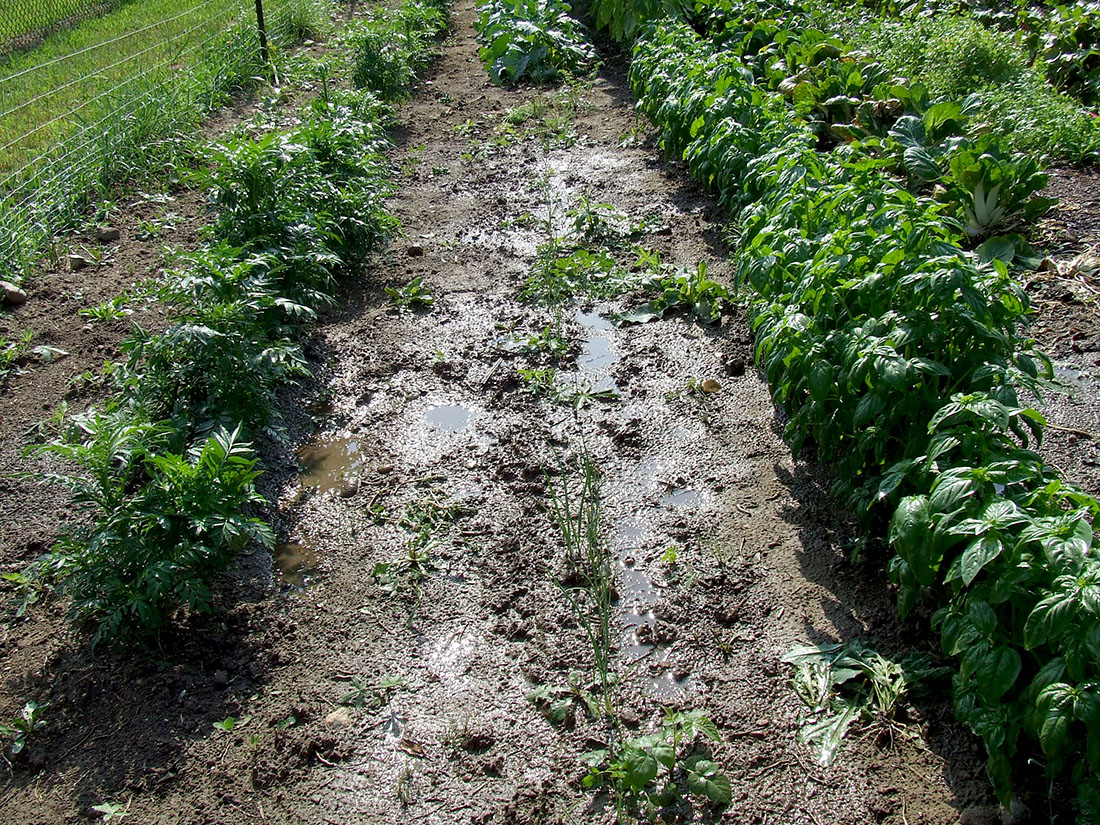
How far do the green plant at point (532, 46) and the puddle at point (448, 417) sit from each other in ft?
21.1

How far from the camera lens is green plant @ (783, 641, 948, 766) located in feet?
8.70

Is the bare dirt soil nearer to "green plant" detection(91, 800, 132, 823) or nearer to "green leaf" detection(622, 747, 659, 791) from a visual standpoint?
"green plant" detection(91, 800, 132, 823)

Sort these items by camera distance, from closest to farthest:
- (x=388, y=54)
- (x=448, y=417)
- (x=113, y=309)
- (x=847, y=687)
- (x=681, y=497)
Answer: (x=847, y=687) → (x=681, y=497) → (x=448, y=417) → (x=113, y=309) → (x=388, y=54)

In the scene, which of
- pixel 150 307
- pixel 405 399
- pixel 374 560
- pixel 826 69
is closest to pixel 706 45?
pixel 826 69

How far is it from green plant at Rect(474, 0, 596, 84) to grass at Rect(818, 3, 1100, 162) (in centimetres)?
345

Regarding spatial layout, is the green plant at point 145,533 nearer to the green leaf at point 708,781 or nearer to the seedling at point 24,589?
the seedling at point 24,589

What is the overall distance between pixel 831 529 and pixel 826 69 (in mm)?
4388

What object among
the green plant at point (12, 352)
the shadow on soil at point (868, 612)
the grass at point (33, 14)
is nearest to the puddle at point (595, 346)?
the shadow on soil at point (868, 612)

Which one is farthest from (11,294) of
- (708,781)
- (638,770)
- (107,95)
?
(708,781)

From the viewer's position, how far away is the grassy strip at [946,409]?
6.93 ft

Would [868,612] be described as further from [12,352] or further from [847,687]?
[12,352]

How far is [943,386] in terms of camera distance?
3.02 m

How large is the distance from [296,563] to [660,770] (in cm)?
180

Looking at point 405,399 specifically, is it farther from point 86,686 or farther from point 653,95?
point 653,95
